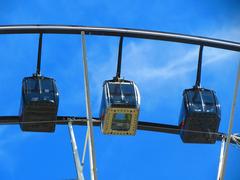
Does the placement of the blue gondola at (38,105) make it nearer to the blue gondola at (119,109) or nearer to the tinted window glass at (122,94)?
the blue gondola at (119,109)

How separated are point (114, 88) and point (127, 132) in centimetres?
114

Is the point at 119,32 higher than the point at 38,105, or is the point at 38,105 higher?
the point at 119,32

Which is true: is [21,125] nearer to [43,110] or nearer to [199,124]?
[43,110]

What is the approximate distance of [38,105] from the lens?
21.3 meters

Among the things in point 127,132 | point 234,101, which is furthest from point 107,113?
point 234,101

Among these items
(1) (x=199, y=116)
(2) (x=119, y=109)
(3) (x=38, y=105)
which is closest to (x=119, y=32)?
(2) (x=119, y=109)

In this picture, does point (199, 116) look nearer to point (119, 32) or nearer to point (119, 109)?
point (119, 109)

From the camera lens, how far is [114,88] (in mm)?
21500

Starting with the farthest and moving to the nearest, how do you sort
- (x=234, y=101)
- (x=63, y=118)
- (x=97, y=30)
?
1. (x=63, y=118)
2. (x=97, y=30)
3. (x=234, y=101)

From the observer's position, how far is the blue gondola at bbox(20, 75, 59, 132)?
21.3m

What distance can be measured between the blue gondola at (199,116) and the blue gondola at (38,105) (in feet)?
10.9

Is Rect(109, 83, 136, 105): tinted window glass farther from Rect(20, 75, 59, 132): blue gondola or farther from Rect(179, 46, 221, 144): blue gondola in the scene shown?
Rect(179, 46, 221, 144): blue gondola

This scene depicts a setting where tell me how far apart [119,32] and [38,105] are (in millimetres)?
2669

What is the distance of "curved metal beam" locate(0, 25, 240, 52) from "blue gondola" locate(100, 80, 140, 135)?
133 centimetres
